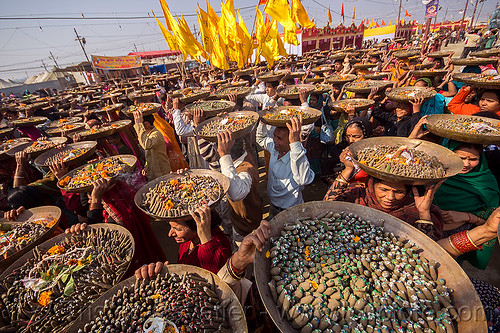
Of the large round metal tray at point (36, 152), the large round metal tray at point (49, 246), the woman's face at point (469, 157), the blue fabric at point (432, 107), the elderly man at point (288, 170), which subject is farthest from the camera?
the blue fabric at point (432, 107)

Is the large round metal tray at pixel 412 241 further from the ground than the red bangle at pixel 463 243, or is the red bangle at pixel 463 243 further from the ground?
the large round metal tray at pixel 412 241

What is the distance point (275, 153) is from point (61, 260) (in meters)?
3.36

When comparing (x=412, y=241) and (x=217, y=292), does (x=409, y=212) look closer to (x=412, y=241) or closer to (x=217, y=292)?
(x=412, y=241)

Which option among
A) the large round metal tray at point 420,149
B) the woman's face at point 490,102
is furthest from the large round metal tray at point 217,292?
the woman's face at point 490,102

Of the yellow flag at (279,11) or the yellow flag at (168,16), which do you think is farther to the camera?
the yellow flag at (279,11)

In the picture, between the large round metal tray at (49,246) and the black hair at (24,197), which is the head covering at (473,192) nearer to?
the large round metal tray at (49,246)

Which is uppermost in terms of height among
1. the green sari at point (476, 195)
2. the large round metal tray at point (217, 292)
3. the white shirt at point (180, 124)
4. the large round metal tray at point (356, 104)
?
the white shirt at point (180, 124)

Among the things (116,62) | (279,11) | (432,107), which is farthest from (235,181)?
(116,62)

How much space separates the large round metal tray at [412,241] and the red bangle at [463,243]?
64 centimetres

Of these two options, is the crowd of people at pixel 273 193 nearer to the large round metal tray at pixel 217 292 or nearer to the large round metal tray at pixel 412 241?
the large round metal tray at pixel 217 292

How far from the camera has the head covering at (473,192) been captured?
321 centimetres

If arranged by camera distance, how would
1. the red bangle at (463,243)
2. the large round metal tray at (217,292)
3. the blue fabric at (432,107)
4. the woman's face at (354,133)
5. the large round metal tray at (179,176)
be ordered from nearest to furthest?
the large round metal tray at (217,292) → the red bangle at (463,243) → the large round metal tray at (179,176) → the woman's face at (354,133) → the blue fabric at (432,107)

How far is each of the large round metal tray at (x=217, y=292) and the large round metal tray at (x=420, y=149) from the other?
2.00 metres

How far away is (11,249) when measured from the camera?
2.59m
